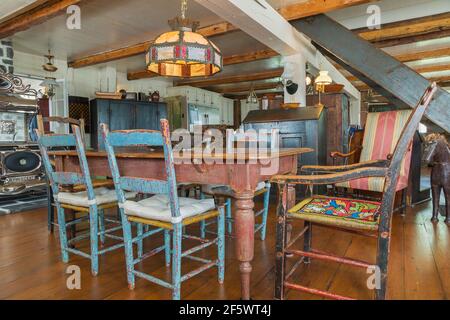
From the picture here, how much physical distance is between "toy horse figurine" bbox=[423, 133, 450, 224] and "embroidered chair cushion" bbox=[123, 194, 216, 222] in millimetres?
2526

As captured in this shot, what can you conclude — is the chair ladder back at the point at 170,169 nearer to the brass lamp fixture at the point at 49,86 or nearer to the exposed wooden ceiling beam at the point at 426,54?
the brass lamp fixture at the point at 49,86

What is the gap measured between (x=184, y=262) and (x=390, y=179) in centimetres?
148

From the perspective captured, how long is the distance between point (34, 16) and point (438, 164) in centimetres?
501

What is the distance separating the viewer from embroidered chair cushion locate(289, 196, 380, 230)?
1431mm

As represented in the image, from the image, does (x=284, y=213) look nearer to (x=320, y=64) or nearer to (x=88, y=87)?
(x=320, y=64)

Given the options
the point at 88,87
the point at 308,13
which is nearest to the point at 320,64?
the point at 308,13

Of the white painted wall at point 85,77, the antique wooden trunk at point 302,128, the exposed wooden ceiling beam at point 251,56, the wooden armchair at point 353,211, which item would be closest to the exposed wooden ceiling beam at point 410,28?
the exposed wooden ceiling beam at point 251,56

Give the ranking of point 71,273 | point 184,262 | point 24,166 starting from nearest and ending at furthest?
point 71,273 < point 184,262 < point 24,166

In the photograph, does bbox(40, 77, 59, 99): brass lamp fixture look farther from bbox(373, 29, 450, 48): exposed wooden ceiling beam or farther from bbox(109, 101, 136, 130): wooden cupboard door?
bbox(373, 29, 450, 48): exposed wooden ceiling beam

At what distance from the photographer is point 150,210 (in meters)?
1.65

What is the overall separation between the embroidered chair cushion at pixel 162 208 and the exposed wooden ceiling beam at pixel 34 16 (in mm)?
2716

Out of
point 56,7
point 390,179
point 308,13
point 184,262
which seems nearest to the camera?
point 390,179

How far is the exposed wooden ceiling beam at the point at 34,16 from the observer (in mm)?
3465

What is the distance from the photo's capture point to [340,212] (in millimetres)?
1579
